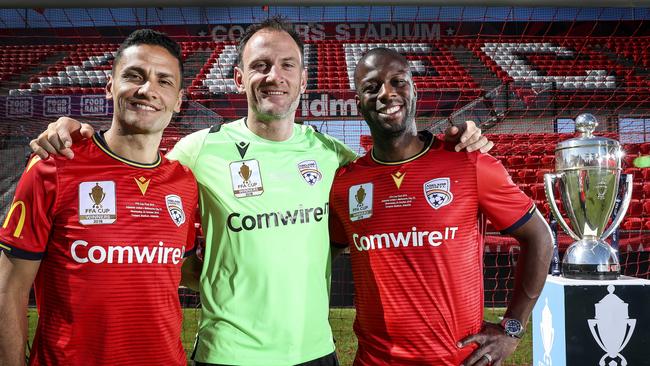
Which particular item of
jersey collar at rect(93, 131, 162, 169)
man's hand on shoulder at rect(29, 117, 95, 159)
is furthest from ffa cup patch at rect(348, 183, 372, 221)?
man's hand on shoulder at rect(29, 117, 95, 159)

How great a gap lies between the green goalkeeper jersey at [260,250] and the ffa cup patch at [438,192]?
37cm

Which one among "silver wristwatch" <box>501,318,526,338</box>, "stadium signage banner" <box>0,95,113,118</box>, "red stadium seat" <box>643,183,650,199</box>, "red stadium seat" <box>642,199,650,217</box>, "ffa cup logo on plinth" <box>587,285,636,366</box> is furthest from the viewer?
"stadium signage banner" <box>0,95,113,118</box>

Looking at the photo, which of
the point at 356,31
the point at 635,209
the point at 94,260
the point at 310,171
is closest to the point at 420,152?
the point at 310,171

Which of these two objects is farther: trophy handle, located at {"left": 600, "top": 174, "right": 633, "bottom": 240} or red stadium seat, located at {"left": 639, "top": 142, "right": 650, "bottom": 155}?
red stadium seat, located at {"left": 639, "top": 142, "right": 650, "bottom": 155}

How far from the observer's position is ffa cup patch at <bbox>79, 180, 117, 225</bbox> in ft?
5.15

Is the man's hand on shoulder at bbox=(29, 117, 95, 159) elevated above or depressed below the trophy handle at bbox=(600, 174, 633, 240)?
above

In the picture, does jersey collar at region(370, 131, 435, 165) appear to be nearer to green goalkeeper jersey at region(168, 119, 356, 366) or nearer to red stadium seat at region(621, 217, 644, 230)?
green goalkeeper jersey at region(168, 119, 356, 366)

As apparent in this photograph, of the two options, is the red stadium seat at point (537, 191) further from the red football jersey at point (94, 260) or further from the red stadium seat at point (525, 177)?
the red football jersey at point (94, 260)

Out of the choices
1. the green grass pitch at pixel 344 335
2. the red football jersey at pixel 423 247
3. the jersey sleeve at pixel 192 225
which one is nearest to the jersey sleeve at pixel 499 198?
the red football jersey at pixel 423 247

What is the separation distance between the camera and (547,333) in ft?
7.21

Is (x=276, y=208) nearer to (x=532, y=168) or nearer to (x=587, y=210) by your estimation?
(x=587, y=210)

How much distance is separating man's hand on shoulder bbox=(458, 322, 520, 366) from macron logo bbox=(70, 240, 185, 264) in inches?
39.4

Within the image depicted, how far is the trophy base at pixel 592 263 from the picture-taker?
84.5 inches

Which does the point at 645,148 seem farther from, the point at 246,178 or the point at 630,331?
the point at 246,178
